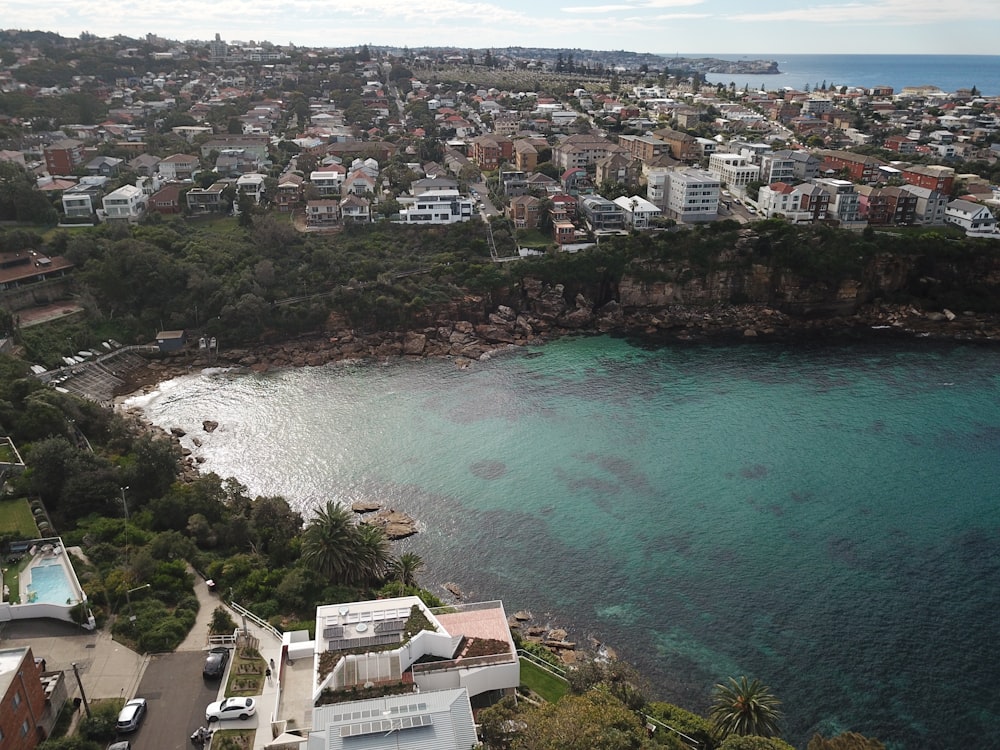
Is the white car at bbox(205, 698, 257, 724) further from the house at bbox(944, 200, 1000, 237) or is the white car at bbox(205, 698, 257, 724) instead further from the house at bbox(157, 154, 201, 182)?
the house at bbox(157, 154, 201, 182)

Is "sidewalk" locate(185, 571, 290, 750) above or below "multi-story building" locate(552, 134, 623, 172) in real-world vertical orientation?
below

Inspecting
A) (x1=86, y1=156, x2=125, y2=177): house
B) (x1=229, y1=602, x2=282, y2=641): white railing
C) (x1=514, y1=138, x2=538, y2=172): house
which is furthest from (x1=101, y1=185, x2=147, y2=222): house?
(x1=229, y1=602, x2=282, y2=641): white railing

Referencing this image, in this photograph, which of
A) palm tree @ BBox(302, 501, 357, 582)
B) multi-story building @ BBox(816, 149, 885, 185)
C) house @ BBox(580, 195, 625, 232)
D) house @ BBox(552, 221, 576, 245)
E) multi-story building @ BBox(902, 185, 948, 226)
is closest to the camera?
palm tree @ BBox(302, 501, 357, 582)

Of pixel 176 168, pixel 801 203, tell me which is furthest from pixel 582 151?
pixel 176 168

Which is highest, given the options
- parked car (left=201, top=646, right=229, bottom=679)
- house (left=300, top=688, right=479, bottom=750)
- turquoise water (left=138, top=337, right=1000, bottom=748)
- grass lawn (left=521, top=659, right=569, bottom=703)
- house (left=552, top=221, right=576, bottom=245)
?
house (left=552, top=221, right=576, bottom=245)

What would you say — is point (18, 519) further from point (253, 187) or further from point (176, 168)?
point (176, 168)

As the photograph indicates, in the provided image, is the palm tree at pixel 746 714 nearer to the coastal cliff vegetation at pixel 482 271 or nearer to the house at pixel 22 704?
the house at pixel 22 704

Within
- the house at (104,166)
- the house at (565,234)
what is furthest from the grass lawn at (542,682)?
the house at (104,166)
